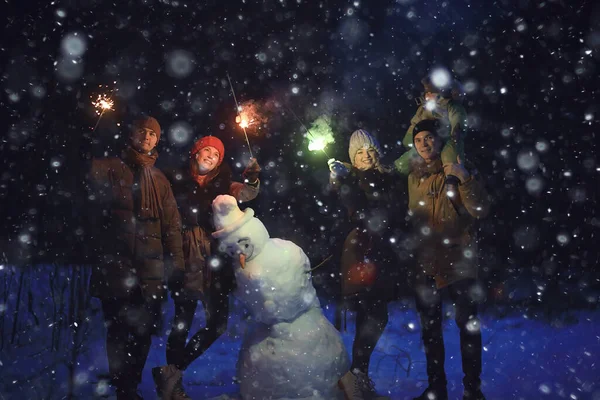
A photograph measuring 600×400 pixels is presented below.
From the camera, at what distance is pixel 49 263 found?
4.80 m

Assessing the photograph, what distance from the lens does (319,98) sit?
5180 mm

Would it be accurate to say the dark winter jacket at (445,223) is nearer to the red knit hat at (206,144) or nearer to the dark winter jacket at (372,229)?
the dark winter jacket at (372,229)

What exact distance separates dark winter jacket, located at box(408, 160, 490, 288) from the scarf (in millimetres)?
1993

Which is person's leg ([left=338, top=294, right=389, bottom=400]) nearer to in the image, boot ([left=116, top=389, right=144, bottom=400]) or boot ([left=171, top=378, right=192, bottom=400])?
boot ([left=171, top=378, right=192, bottom=400])

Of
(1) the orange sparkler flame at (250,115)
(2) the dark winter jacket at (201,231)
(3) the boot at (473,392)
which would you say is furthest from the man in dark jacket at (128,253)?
(3) the boot at (473,392)

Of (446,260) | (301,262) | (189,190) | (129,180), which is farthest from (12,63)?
(446,260)

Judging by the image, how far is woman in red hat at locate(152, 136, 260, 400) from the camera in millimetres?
3467

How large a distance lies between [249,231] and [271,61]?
8.91 ft

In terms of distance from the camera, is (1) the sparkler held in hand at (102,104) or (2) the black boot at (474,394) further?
(1) the sparkler held in hand at (102,104)

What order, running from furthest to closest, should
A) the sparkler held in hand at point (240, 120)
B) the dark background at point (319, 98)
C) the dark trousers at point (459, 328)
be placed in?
the sparkler held in hand at point (240, 120) → the dark background at point (319, 98) → the dark trousers at point (459, 328)

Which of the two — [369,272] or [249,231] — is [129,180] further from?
[369,272]

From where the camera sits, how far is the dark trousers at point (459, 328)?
3219 millimetres

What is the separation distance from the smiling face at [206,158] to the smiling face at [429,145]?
1.66 m

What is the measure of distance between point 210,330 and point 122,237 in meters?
0.98
